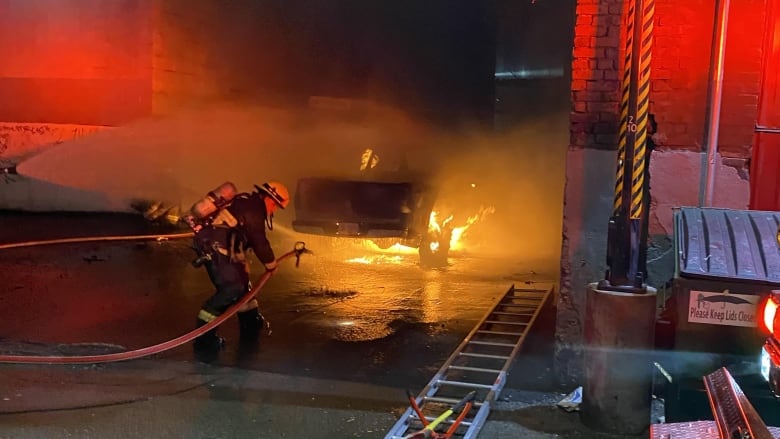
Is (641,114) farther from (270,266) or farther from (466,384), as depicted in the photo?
(270,266)

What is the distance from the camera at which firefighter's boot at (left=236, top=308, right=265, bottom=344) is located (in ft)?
22.1

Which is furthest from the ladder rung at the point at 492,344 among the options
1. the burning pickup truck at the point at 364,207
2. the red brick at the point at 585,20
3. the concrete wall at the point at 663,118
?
the burning pickup truck at the point at 364,207

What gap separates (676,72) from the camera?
17.6ft

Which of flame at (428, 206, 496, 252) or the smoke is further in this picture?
the smoke

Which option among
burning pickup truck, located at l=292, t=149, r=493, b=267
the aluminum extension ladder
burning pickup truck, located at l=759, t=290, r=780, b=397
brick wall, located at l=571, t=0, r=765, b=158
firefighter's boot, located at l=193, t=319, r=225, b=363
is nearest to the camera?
burning pickup truck, located at l=759, t=290, r=780, b=397

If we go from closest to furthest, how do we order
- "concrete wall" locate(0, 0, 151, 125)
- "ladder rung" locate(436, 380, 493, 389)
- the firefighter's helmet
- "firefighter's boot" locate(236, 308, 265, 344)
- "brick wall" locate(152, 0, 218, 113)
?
"ladder rung" locate(436, 380, 493, 389) < the firefighter's helmet < "firefighter's boot" locate(236, 308, 265, 344) < "concrete wall" locate(0, 0, 151, 125) < "brick wall" locate(152, 0, 218, 113)

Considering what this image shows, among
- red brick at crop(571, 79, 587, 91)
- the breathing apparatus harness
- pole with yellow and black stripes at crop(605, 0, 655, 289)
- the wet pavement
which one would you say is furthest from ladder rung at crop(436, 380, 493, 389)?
red brick at crop(571, 79, 587, 91)

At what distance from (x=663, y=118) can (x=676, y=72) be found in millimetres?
346

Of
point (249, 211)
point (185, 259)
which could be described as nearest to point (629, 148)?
point (249, 211)

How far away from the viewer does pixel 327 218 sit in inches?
397

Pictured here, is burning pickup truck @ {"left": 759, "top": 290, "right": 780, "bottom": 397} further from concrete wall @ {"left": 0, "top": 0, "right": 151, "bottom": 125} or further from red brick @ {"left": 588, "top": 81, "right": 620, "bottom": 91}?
concrete wall @ {"left": 0, "top": 0, "right": 151, "bottom": 125}

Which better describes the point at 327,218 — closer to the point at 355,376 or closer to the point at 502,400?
the point at 355,376

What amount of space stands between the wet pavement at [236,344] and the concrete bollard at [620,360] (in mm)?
256

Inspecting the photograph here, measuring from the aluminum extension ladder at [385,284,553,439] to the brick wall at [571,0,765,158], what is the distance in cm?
191
